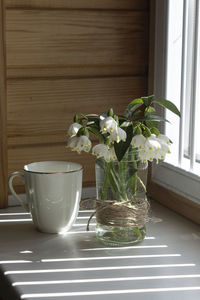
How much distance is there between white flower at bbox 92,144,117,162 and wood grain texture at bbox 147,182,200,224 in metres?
0.28

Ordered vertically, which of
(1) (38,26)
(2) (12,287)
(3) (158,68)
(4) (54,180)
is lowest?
(2) (12,287)

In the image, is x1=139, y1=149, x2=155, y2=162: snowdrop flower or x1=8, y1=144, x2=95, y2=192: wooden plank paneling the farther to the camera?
x1=8, y1=144, x2=95, y2=192: wooden plank paneling

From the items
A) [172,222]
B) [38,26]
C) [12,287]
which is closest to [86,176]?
[172,222]

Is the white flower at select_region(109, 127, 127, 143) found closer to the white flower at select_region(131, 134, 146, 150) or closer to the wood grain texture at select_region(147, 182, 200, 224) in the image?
the white flower at select_region(131, 134, 146, 150)

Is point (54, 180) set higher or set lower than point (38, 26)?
lower

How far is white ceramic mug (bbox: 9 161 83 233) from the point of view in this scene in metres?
1.24

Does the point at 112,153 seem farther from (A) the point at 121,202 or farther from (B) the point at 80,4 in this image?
(B) the point at 80,4

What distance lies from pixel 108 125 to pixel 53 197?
233 millimetres

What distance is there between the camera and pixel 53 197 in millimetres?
1250

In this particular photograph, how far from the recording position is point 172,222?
1363mm

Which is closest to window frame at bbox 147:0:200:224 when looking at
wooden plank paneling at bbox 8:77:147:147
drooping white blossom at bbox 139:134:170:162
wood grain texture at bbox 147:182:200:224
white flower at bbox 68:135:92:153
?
wood grain texture at bbox 147:182:200:224

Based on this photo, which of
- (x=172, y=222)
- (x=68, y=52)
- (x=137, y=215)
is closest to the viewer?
(x=137, y=215)

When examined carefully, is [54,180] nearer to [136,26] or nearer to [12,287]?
[12,287]

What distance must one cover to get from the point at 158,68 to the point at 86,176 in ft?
1.15
